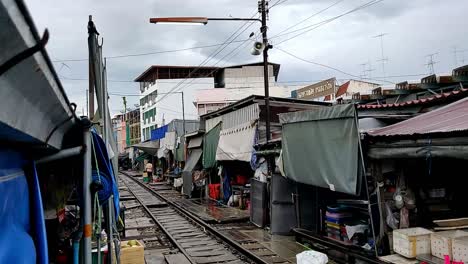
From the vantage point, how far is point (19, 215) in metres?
2.46

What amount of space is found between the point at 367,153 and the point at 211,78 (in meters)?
51.1

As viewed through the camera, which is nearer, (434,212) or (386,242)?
(386,242)

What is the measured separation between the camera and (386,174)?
27.1 ft

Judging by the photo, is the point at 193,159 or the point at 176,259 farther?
the point at 193,159

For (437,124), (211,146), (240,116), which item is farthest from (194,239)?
(211,146)

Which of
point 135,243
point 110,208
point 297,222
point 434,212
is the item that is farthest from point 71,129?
point 297,222

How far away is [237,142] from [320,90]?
14.1 meters

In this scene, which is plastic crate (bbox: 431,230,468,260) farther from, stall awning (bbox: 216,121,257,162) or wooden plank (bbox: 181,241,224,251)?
stall awning (bbox: 216,121,257,162)

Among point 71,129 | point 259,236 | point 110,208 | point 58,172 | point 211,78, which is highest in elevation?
point 211,78

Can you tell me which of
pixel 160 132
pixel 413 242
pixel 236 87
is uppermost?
pixel 236 87

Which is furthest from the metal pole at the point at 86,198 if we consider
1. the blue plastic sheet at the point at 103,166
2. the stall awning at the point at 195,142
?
the stall awning at the point at 195,142

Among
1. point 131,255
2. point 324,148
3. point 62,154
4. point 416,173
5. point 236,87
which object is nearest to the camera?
point 62,154

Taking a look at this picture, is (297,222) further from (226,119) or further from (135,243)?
(226,119)

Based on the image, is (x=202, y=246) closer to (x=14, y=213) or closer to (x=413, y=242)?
(x=413, y=242)
